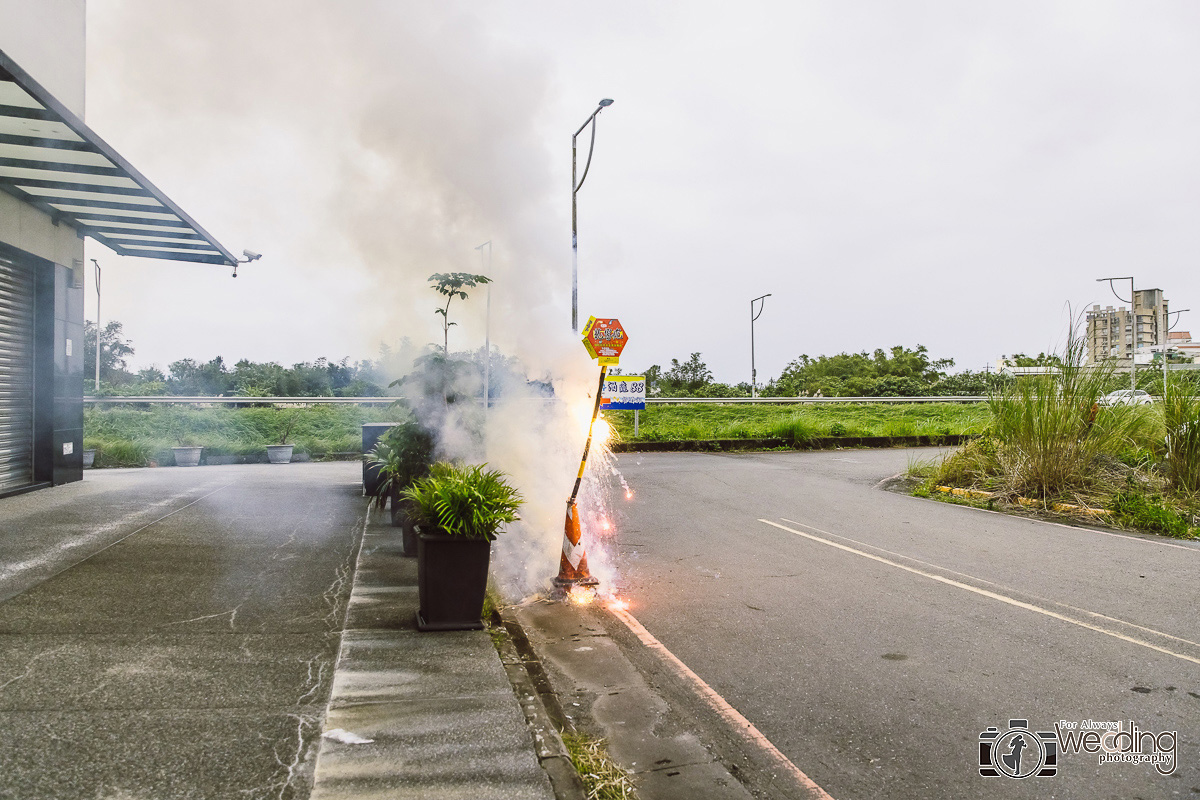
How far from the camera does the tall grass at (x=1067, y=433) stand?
10852 mm

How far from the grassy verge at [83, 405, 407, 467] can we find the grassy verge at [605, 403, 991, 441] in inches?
309

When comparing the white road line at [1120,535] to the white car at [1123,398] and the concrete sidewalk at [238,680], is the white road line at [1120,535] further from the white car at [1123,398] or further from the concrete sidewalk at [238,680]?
the concrete sidewalk at [238,680]

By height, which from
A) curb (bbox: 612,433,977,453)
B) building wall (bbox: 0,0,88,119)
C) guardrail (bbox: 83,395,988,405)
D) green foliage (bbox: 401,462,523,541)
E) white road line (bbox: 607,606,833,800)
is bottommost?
white road line (bbox: 607,606,833,800)

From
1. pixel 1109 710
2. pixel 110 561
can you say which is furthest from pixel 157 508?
pixel 1109 710

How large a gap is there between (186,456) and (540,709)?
1646 cm

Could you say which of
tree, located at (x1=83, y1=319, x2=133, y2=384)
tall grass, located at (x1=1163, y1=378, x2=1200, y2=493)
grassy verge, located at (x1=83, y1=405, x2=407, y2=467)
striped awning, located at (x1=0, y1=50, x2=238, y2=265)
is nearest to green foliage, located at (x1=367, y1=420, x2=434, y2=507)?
striped awning, located at (x1=0, y1=50, x2=238, y2=265)

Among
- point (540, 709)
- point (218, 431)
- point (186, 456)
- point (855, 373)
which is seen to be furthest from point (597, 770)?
point (855, 373)

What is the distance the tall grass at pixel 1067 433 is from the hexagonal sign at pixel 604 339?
711 cm

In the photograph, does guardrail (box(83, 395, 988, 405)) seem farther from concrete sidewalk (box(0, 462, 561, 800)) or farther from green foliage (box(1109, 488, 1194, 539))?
green foliage (box(1109, 488, 1194, 539))

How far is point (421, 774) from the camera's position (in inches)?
120

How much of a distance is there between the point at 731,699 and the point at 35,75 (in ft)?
37.7

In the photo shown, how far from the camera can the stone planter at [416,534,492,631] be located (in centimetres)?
486

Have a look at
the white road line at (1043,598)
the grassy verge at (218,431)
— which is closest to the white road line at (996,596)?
the white road line at (1043,598)

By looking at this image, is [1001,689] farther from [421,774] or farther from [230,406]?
[230,406]
